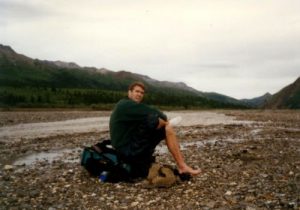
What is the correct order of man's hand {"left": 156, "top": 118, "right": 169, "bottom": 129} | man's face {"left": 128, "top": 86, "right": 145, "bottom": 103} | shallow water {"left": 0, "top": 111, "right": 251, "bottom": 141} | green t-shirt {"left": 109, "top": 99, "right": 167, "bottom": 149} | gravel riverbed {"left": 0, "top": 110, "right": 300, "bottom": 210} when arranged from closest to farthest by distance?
gravel riverbed {"left": 0, "top": 110, "right": 300, "bottom": 210} < man's hand {"left": 156, "top": 118, "right": 169, "bottom": 129} < green t-shirt {"left": 109, "top": 99, "right": 167, "bottom": 149} < man's face {"left": 128, "top": 86, "right": 145, "bottom": 103} < shallow water {"left": 0, "top": 111, "right": 251, "bottom": 141}

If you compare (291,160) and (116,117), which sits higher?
(116,117)

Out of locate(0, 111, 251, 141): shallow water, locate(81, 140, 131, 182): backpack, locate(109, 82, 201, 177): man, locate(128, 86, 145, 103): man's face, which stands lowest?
locate(0, 111, 251, 141): shallow water

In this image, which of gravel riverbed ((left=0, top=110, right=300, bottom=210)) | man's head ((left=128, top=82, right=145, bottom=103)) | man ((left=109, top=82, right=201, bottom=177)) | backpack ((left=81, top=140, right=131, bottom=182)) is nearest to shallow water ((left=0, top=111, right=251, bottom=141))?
gravel riverbed ((left=0, top=110, right=300, bottom=210))

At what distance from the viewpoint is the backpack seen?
449 inches

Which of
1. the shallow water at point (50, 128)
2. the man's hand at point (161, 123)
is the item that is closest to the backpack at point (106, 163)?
the man's hand at point (161, 123)

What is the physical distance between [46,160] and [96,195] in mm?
6369

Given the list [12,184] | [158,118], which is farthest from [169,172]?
[12,184]

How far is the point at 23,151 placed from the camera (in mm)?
19266

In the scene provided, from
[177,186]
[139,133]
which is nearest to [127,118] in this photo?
[139,133]

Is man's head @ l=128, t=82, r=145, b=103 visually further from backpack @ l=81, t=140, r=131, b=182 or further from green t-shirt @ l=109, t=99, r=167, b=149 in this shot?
backpack @ l=81, t=140, r=131, b=182

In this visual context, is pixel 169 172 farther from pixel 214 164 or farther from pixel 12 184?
pixel 12 184

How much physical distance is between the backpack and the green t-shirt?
12.4 inches

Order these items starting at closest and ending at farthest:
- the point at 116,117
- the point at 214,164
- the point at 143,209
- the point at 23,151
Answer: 1. the point at 143,209
2. the point at 116,117
3. the point at 214,164
4. the point at 23,151

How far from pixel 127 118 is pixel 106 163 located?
131 cm
